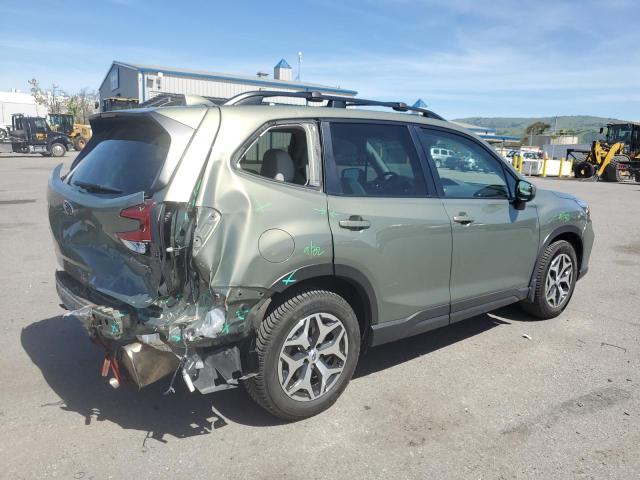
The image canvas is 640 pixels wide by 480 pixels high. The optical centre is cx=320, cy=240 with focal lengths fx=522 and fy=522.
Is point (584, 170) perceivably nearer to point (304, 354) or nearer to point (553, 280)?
point (553, 280)

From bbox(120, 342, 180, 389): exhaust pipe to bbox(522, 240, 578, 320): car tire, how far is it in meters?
3.43

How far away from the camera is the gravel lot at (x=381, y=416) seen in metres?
2.80

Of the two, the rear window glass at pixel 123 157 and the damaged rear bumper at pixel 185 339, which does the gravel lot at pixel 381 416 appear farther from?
the rear window glass at pixel 123 157

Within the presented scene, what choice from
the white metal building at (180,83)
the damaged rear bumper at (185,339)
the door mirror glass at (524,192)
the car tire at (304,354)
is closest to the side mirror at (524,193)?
the door mirror glass at (524,192)

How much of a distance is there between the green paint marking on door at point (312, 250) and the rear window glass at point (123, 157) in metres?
0.92

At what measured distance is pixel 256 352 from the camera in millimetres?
2945

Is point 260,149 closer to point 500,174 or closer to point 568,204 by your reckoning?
point 500,174

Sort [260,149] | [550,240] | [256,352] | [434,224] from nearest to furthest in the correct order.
A: [256,352], [260,149], [434,224], [550,240]

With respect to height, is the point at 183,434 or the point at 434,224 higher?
the point at 434,224

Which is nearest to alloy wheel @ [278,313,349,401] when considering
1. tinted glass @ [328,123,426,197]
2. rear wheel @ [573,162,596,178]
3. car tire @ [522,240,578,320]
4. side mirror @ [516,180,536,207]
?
tinted glass @ [328,123,426,197]

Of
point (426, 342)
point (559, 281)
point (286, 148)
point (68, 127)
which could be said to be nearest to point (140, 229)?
point (286, 148)

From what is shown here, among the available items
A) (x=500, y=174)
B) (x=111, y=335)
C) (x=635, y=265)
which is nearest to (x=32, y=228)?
(x=111, y=335)

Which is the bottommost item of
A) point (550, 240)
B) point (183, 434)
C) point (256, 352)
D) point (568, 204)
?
point (183, 434)

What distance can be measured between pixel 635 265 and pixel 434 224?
5.45 m
